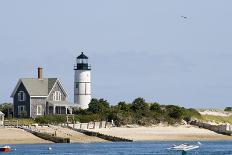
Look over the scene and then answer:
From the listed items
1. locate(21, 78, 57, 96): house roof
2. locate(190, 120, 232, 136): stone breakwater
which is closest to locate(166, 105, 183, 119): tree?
locate(190, 120, 232, 136): stone breakwater

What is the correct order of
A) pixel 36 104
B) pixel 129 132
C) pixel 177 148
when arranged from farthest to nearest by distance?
pixel 36 104
pixel 129 132
pixel 177 148

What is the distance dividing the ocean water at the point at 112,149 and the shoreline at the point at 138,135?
138 centimetres

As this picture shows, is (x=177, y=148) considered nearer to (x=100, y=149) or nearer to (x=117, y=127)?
(x=100, y=149)

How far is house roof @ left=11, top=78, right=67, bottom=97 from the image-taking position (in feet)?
370

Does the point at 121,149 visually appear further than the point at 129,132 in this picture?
No

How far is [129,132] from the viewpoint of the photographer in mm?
105688

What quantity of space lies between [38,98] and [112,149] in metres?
25.1

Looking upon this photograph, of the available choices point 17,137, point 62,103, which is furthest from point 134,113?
point 17,137

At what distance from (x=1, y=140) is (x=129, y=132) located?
570 inches

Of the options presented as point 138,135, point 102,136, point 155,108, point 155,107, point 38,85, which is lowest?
point 102,136

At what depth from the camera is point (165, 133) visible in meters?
108

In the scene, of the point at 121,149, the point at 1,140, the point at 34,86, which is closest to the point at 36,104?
the point at 34,86

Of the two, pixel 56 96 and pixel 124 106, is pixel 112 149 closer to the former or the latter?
pixel 124 106

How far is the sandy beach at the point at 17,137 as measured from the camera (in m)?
95.4
